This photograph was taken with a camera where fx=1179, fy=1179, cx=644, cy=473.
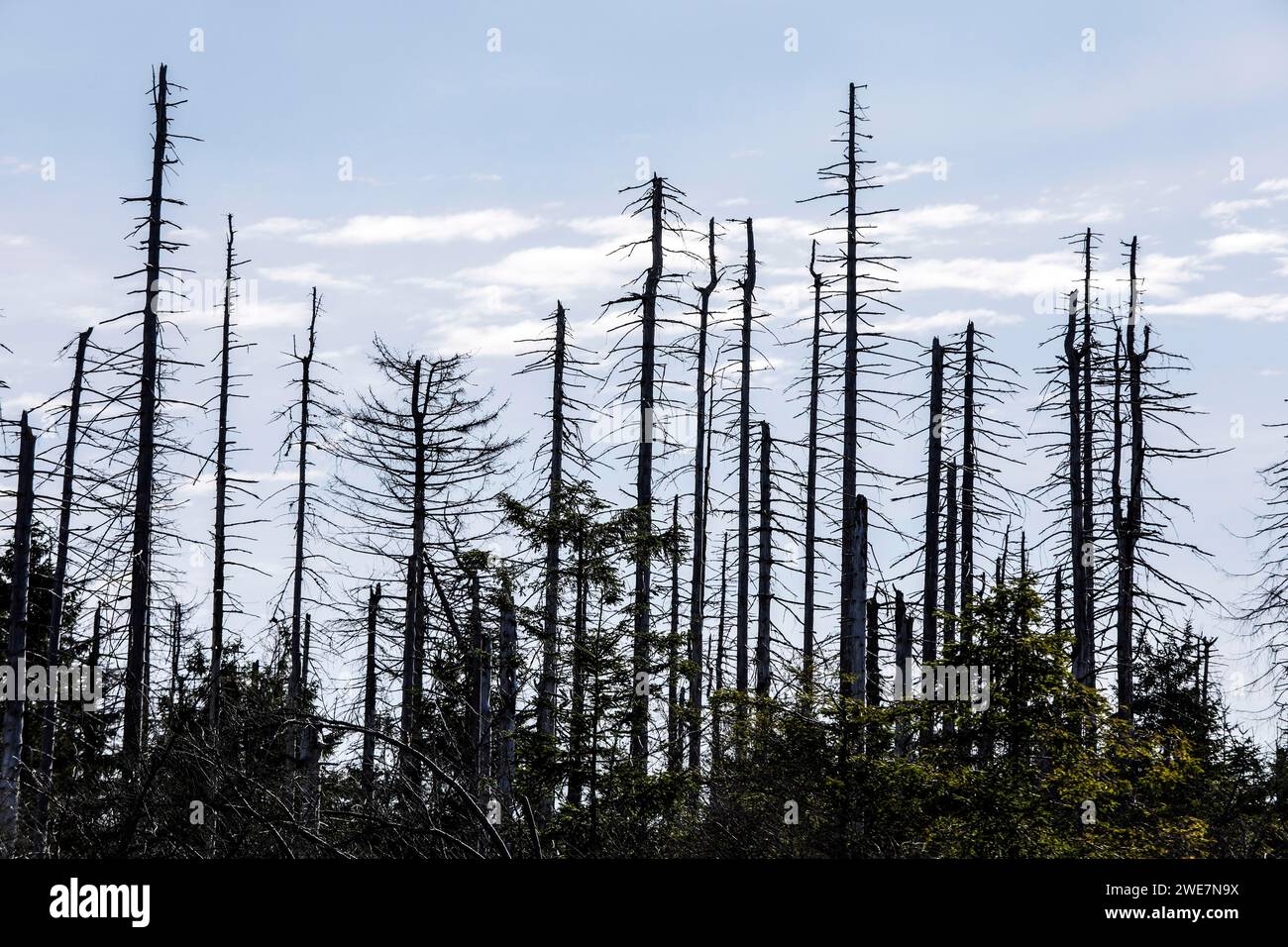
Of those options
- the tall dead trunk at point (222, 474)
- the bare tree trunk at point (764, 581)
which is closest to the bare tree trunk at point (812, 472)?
the bare tree trunk at point (764, 581)

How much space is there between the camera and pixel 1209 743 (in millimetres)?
25406

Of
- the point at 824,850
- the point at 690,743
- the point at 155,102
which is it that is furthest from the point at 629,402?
the point at 824,850

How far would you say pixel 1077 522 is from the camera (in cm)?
2927

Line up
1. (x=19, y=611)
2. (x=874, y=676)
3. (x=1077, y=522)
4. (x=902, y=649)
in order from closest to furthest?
(x=19, y=611)
(x=874, y=676)
(x=902, y=649)
(x=1077, y=522)

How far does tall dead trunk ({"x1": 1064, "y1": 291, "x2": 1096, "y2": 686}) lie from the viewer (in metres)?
27.8

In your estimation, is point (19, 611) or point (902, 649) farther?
point (902, 649)

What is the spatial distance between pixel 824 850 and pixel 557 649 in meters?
5.17

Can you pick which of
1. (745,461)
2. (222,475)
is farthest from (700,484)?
(222,475)

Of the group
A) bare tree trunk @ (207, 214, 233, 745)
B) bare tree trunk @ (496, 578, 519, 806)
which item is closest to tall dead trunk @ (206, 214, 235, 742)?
bare tree trunk @ (207, 214, 233, 745)

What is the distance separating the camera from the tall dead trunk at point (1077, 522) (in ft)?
91.1

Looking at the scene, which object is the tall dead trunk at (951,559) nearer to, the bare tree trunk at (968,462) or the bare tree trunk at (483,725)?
the bare tree trunk at (968,462)

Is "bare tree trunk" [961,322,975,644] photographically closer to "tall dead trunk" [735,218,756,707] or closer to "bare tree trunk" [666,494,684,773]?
"tall dead trunk" [735,218,756,707]

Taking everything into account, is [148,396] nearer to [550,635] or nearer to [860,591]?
[550,635]
